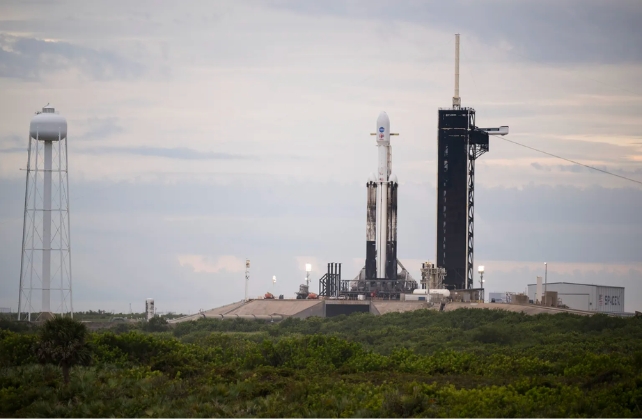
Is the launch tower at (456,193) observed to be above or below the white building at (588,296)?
above

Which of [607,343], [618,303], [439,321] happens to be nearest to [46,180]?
[439,321]

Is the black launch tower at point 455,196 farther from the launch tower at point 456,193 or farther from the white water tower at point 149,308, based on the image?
the white water tower at point 149,308

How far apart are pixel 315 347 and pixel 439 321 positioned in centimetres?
3171

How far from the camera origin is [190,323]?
3588 inches

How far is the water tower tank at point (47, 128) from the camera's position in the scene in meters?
74.4

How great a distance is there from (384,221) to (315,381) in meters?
60.6

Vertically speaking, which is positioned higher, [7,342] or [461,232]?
[461,232]

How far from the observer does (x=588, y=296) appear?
100938mm

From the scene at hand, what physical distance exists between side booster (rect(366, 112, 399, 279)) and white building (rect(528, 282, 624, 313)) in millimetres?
14891

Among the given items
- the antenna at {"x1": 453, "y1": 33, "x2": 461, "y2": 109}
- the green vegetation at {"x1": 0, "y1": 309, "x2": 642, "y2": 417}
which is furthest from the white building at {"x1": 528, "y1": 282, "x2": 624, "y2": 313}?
the green vegetation at {"x1": 0, "y1": 309, "x2": 642, "y2": 417}

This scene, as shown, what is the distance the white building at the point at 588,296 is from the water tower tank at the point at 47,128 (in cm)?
4880

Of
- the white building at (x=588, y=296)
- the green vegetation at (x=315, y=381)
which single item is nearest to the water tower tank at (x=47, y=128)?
the green vegetation at (x=315, y=381)

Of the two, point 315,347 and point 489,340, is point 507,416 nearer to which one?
point 315,347

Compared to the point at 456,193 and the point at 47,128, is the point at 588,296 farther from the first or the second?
the point at 47,128
